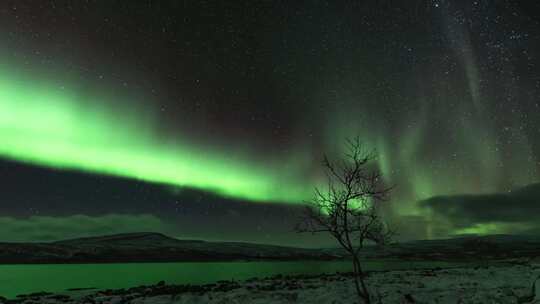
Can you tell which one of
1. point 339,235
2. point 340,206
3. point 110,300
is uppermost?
point 340,206

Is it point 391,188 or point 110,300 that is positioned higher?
point 391,188

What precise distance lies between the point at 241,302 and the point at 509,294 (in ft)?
59.8

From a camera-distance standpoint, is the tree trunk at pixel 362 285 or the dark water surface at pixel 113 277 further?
the dark water surface at pixel 113 277

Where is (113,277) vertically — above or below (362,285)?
below

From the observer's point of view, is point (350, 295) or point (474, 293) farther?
point (350, 295)

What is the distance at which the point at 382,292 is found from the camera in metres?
27.9

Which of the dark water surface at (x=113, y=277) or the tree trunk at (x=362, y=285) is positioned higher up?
the tree trunk at (x=362, y=285)

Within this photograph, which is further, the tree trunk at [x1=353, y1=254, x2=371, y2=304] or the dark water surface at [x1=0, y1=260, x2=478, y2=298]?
the dark water surface at [x1=0, y1=260, x2=478, y2=298]

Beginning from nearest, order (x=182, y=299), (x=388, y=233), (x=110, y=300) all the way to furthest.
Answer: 1. (x=388, y=233)
2. (x=182, y=299)
3. (x=110, y=300)

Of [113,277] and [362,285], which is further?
[113,277]

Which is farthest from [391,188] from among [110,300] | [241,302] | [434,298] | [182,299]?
[110,300]

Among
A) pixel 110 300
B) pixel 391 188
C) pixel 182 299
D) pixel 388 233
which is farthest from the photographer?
pixel 110 300

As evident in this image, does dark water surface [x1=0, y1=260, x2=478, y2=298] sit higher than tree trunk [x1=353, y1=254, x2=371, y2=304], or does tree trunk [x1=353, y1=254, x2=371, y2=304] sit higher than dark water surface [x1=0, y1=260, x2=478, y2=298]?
tree trunk [x1=353, y1=254, x2=371, y2=304]

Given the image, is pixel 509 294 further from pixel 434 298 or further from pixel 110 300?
pixel 110 300
